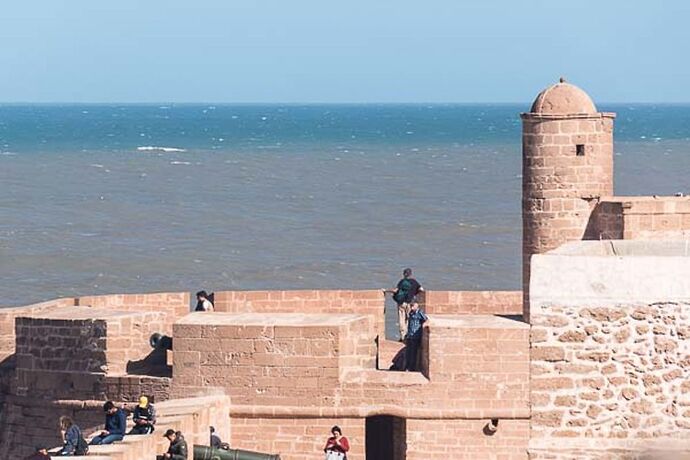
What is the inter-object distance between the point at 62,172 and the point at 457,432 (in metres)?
65.9

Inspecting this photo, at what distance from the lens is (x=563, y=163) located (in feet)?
66.5

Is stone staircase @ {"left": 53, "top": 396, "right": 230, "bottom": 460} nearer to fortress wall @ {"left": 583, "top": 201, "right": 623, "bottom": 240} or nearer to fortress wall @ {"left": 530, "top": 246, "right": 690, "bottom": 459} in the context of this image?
fortress wall @ {"left": 530, "top": 246, "right": 690, "bottom": 459}

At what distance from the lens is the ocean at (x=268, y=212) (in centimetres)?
4297

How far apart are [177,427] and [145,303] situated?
538 centimetres

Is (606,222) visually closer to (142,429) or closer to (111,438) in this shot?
(142,429)

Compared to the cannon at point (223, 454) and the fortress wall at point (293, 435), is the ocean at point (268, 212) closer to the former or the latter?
the fortress wall at point (293, 435)

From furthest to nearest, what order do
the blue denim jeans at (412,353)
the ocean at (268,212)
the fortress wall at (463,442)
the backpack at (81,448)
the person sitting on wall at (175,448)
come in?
the ocean at (268,212), the blue denim jeans at (412,353), the fortress wall at (463,442), the person sitting on wall at (175,448), the backpack at (81,448)

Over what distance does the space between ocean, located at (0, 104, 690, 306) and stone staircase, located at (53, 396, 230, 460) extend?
787 inches

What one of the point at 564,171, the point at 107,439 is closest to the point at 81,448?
the point at 107,439

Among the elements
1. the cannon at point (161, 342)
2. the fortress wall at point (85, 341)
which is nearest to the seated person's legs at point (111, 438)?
the fortress wall at point (85, 341)

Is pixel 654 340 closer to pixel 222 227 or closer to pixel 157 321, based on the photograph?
pixel 157 321

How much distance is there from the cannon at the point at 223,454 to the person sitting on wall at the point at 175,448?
2.49ft

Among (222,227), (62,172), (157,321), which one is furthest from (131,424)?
(62,172)

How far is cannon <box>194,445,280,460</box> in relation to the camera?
17.7 m
